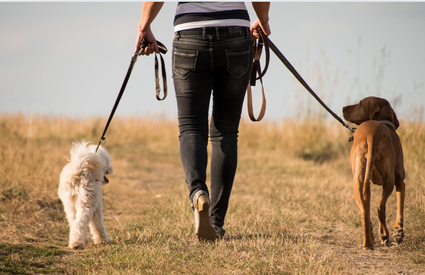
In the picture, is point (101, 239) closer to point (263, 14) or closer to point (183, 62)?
point (183, 62)

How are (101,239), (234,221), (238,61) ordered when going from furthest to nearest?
(234,221), (101,239), (238,61)

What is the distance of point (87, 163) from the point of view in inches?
120

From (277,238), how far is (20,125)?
10.1m

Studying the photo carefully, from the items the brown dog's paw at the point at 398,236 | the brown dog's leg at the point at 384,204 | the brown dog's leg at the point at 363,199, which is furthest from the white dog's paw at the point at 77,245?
the brown dog's paw at the point at 398,236

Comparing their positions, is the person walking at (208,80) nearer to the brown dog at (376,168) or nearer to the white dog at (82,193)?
the white dog at (82,193)

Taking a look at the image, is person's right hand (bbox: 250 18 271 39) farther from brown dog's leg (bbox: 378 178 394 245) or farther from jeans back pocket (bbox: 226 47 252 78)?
brown dog's leg (bbox: 378 178 394 245)

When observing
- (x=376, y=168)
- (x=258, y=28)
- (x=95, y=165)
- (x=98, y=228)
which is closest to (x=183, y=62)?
(x=258, y=28)

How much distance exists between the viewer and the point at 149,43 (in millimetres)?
2850

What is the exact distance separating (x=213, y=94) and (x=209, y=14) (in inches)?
23.5

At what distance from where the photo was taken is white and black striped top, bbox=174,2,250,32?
2.56 m

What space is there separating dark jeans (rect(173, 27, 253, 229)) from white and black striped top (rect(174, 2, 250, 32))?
43 millimetres

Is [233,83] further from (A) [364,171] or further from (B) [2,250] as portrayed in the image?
(B) [2,250]

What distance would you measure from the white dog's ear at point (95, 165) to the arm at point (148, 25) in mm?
963

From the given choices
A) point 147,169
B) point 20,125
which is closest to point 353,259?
point 147,169
